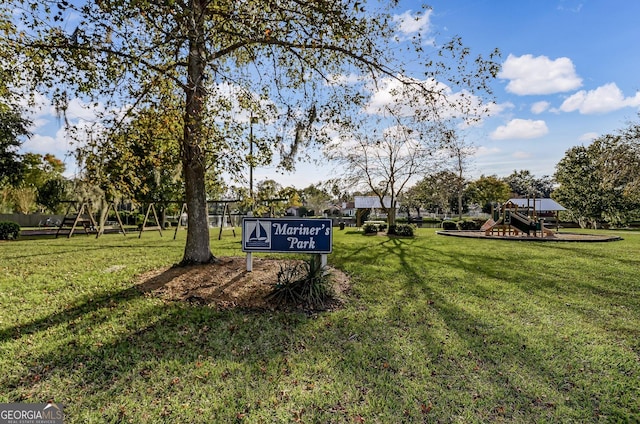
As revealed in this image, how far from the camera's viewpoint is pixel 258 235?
5.94 m

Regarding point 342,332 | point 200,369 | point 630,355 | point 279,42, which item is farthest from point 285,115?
point 630,355

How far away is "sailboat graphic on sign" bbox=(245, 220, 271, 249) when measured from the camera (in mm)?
5891

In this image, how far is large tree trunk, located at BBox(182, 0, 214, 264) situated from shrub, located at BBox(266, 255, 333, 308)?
2.25 metres

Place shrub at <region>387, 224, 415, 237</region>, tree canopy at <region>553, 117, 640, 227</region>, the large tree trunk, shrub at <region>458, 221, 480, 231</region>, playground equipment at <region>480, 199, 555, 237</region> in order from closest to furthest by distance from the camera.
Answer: the large tree trunk, playground equipment at <region>480, 199, 555, 237</region>, shrub at <region>387, 224, 415, 237</region>, shrub at <region>458, 221, 480, 231</region>, tree canopy at <region>553, 117, 640, 227</region>

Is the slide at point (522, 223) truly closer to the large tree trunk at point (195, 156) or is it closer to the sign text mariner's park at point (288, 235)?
the sign text mariner's park at point (288, 235)

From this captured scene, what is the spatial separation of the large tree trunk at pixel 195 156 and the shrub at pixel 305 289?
2.25 m

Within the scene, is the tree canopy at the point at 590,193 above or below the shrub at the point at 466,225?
above

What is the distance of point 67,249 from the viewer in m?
9.89

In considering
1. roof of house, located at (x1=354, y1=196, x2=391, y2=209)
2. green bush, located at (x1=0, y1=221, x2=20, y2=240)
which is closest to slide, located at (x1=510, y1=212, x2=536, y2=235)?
roof of house, located at (x1=354, y1=196, x2=391, y2=209)

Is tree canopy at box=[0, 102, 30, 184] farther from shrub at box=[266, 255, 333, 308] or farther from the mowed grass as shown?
shrub at box=[266, 255, 333, 308]

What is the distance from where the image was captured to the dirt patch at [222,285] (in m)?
4.94

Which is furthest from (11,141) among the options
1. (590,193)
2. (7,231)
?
(590,193)

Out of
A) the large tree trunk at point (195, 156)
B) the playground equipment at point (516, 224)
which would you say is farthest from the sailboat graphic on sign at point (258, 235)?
the playground equipment at point (516, 224)

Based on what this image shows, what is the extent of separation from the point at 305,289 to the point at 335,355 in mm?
1573
